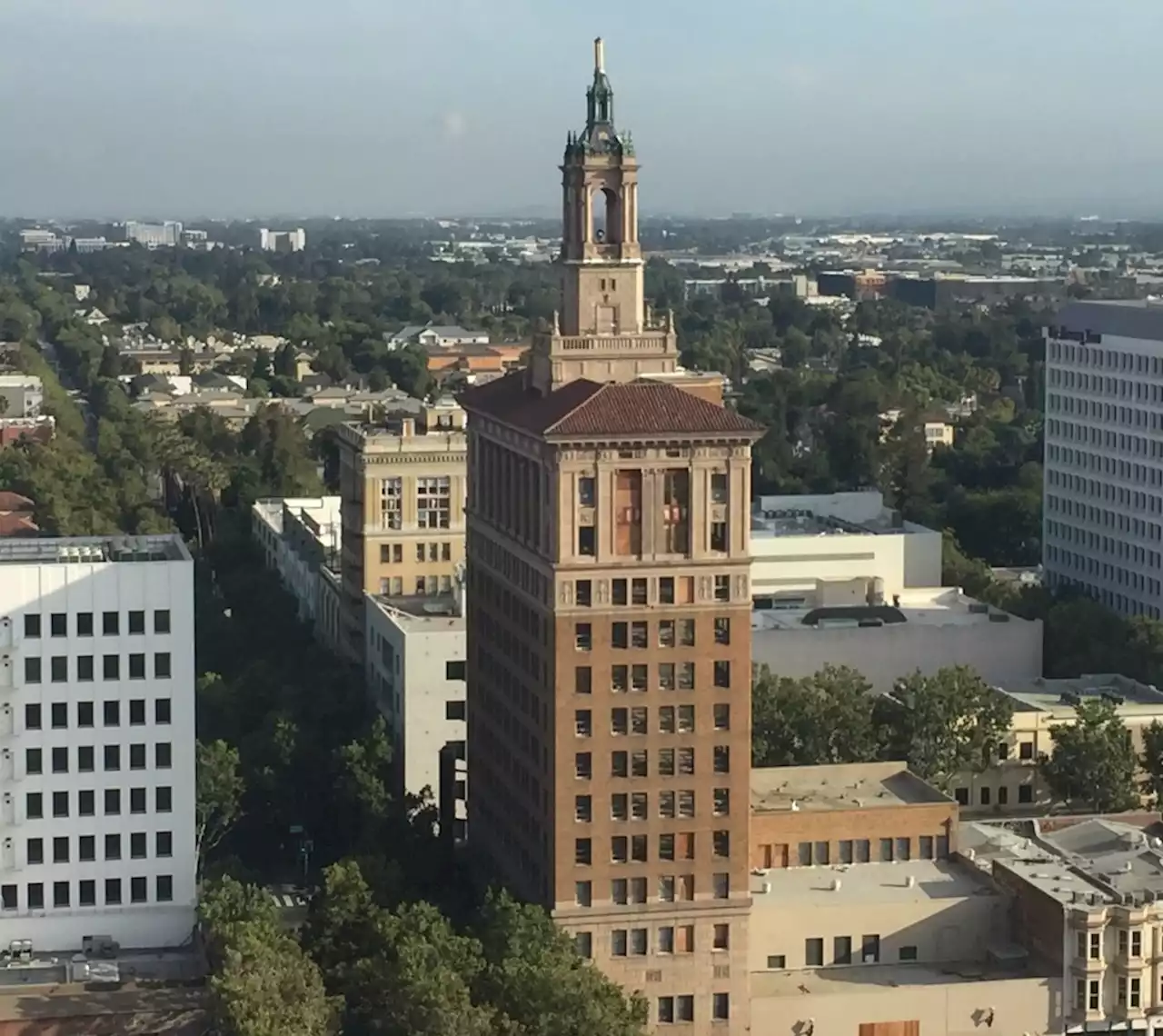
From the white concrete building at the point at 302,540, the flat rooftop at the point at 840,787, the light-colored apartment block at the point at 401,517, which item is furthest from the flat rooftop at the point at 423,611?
the flat rooftop at the point at 840,787

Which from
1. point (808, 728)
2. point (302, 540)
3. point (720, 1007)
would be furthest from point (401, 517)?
point (720, 1007)

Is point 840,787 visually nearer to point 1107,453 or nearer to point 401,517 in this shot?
point 401,517

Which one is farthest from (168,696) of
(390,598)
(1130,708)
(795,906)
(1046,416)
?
(1046,416)

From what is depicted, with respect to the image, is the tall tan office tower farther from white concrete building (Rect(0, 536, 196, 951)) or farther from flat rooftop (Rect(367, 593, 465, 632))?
flat rooftop (Rect(367, 593, 465, 632))

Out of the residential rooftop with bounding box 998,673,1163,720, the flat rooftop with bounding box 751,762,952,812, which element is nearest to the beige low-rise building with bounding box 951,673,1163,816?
the residential rooftop with bounding box 998,673,1163,720

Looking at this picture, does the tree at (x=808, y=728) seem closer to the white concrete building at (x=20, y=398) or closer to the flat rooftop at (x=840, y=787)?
the flat rooftop at (x=840, y=787)

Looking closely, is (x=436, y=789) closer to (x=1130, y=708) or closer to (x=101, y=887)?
(x=101, y=887)
